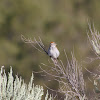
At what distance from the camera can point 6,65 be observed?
18.6 metres

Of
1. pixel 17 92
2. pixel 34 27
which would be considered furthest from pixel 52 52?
pixel 34 27

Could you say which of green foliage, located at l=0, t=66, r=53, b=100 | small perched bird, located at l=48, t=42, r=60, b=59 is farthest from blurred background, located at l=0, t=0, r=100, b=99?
green foliage, located at l=0, t=66, r=53, b=100

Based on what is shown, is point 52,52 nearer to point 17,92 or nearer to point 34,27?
point 17,92

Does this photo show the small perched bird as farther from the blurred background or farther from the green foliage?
the blurred background

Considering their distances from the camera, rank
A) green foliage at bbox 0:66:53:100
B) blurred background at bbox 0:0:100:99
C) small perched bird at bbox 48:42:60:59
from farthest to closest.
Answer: blurred background at bbox 0:0:100:99 → small perched bird at bbox 48:42:60:59 → green foliage at bbox 0:66:53:100

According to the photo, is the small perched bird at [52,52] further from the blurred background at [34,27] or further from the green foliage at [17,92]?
the blurred background at [34,27]

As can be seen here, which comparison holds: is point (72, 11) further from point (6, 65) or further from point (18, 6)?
point (6, 65)

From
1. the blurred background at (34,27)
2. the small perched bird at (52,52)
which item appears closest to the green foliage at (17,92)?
the small perched bird at (52,52)

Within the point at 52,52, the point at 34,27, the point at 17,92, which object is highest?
the point at 34,27

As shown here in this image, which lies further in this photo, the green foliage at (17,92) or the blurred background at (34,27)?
the blurred background at (34,27)

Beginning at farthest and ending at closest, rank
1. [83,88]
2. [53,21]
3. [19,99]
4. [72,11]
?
1. [72,11]
2. [53,21]
3. [83,88]
4. [19,99]

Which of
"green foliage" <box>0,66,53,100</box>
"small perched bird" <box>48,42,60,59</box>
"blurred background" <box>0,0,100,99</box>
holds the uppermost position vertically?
"blurred background" <box>0,0,100,99</box>

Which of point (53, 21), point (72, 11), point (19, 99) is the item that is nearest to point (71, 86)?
point (19, 99)

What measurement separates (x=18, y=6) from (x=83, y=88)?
1801 cm
